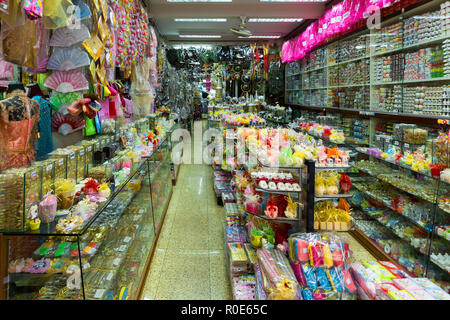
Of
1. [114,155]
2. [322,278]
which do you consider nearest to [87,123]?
[114,155]

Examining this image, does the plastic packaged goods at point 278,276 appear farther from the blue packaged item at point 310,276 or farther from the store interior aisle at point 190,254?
the store interior aisle at point 190,254

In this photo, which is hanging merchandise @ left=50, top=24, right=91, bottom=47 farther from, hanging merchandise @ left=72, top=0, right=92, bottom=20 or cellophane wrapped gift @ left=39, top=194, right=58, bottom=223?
cellophane wrapped gift @ left=39, top=194, right=58, bottom=223

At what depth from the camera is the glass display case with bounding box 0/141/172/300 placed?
1817 millimetres

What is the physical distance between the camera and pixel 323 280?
2.09m

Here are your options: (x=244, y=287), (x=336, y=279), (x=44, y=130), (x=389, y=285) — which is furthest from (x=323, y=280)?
(x=44, y=130)

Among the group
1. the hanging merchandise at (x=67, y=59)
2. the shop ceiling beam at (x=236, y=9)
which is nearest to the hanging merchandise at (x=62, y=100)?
the hanging merchandise at (x=67, y=59)

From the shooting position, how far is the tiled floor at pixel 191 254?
9.87 feet

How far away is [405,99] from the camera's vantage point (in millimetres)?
4590

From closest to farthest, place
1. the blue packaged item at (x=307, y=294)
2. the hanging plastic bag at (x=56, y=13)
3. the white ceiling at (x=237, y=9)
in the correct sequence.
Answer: the blue packaged item at (x=307, y=294) < the hanging plastic bag at (x=56, y=13) < the white ceiling at (x=237, y=9)

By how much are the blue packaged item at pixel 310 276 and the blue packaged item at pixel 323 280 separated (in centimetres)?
3

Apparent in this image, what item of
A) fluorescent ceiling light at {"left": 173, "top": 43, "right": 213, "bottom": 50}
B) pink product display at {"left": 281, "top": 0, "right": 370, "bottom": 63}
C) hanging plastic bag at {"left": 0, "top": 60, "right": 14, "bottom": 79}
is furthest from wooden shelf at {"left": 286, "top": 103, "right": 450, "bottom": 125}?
fluorescent ceiling light at {"left": 173, "top": 43, "right": 213, "bottom": 50}

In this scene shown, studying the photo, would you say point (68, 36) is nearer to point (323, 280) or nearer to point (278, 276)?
point (278, 276)

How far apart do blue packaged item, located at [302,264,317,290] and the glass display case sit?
1179mm
